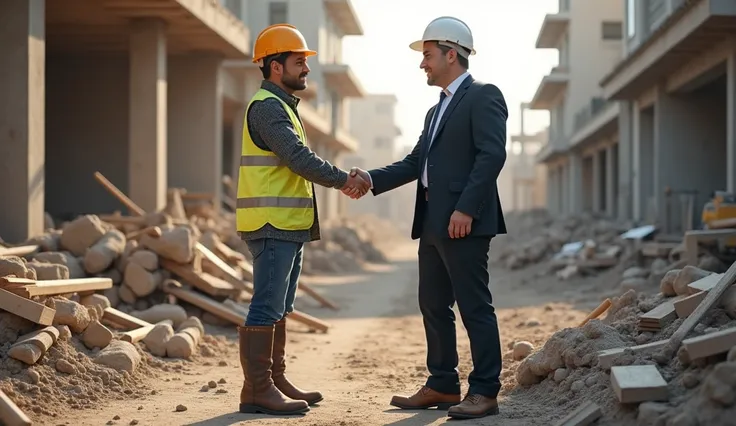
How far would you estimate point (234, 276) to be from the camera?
10555mm

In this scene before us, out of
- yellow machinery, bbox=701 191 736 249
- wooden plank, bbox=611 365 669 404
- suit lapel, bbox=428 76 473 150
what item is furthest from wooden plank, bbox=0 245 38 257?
yellow machinery, bbox=701 191 736 249

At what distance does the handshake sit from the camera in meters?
5.94

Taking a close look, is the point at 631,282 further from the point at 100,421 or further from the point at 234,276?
the point at 100,421

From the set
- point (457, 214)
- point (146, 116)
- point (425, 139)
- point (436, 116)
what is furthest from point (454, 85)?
point (146, 116)

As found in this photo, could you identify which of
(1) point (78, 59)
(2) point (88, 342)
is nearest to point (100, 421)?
(2) point (88, 342)

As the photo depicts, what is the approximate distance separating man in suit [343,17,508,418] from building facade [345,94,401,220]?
76360 millimetres

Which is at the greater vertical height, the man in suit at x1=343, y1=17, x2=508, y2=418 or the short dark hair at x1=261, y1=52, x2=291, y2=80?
the short dark hair at x1=261, y1=52, x2=291, y2=80

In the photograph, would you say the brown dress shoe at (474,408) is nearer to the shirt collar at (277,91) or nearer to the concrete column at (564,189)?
the shirt collar at (277,91)

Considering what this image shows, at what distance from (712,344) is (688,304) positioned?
139 cm

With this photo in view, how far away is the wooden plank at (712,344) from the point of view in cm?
451

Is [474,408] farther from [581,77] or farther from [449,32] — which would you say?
[581,77]

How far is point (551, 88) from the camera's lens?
3944cm

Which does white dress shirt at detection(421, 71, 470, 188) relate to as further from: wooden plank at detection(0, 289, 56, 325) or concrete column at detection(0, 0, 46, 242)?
concrete column at detection(0, 0, 46, 242)

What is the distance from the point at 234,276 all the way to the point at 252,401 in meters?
4.99
